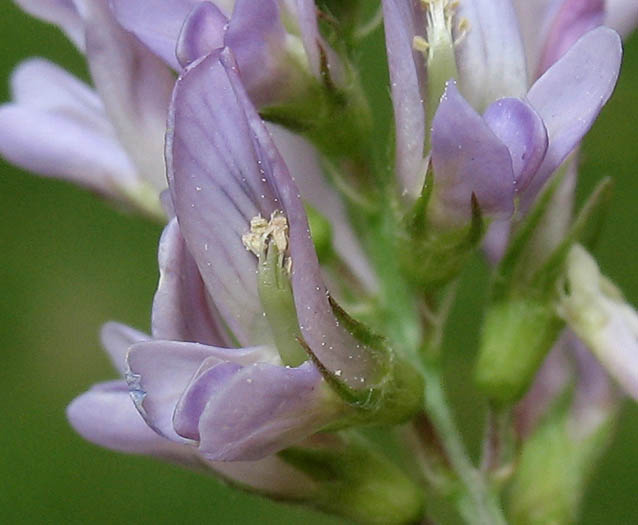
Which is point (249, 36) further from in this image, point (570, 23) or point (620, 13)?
point (620, 13)

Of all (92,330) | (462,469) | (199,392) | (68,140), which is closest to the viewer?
(199,392)

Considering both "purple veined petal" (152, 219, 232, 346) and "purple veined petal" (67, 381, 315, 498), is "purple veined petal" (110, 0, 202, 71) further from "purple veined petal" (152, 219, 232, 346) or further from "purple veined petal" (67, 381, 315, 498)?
"purple veined petal" (67, 381, 315, 498)

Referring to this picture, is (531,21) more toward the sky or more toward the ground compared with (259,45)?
more toward the ground

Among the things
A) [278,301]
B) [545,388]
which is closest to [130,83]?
[278,301]

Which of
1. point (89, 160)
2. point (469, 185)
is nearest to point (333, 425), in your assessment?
point (469, 185)

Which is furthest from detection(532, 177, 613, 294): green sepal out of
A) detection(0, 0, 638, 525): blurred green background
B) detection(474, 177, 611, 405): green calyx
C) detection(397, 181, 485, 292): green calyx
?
detection(0, 0, 638, 525): blurred green background

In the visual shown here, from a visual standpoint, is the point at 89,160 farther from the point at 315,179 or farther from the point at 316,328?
the point at 316,328

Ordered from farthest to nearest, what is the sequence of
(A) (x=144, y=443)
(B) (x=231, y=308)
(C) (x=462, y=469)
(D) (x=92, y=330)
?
1. (D) (x=92, y=330)
2. (C) (x=462, y=469)
3. (A) (x=144, y=443)
4. (B) (x=231, y=308)
